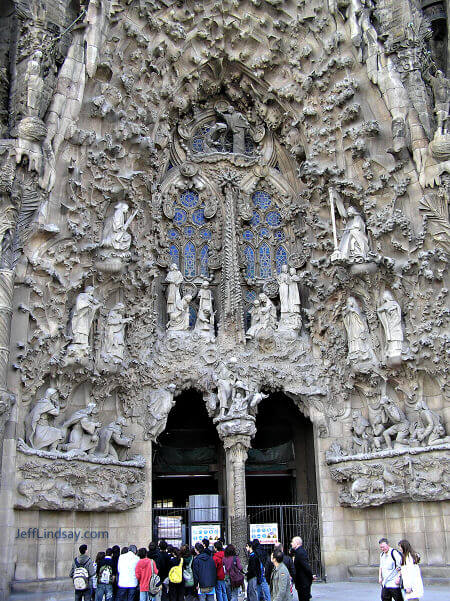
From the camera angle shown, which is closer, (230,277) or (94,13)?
(94,13)

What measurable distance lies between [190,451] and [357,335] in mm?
4467

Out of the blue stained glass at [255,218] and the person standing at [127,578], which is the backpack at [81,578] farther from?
the blue stained glass at [255,218]

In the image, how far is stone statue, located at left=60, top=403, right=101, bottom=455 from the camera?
1194cm

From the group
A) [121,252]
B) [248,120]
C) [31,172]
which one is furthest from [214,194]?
[31,172]

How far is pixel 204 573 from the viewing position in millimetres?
7566

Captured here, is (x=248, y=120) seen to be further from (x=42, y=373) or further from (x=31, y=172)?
(x=42, y=373)

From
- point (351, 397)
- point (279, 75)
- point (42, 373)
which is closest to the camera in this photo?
point (42, 373)

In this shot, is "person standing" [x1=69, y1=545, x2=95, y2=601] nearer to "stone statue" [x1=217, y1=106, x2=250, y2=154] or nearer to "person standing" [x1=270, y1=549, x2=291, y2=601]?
"person standing" [x1=270, y1=549, x2=291, y2=601]

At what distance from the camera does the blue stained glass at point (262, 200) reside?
15.7m

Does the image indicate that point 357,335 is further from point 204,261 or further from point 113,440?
point 113,440

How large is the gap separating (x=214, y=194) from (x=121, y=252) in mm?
3550

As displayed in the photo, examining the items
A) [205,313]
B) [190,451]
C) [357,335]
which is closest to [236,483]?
[190,451]

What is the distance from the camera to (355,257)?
Answer: 513 inches

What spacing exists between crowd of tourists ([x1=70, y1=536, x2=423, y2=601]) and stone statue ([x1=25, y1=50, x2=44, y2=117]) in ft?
24.6
